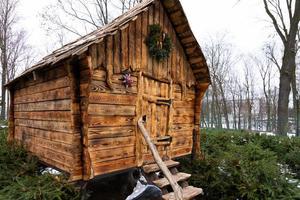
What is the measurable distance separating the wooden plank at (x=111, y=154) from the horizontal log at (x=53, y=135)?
482mm

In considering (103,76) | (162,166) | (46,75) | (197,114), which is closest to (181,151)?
(197,114)

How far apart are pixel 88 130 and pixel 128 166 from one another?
1.48 m

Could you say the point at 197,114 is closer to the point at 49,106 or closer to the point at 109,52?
the point at 109,52

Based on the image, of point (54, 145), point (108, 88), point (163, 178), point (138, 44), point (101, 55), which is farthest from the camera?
point (138, 44)

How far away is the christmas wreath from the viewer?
6.79 meters

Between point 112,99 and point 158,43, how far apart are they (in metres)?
2.14

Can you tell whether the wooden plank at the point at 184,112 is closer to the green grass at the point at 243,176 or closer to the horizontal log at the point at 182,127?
the horizontal log at the point at 182,127

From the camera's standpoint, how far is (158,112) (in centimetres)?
718

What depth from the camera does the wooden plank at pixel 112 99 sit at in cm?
545

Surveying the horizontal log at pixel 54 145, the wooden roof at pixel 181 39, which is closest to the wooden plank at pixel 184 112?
the wooden roof at pixel 181 39

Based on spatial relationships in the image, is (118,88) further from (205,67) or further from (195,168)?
(195,168)

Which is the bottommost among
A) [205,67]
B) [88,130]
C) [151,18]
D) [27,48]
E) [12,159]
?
[12,159]

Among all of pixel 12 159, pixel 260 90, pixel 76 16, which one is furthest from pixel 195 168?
pixel 260 90

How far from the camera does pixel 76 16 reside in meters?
26.1
